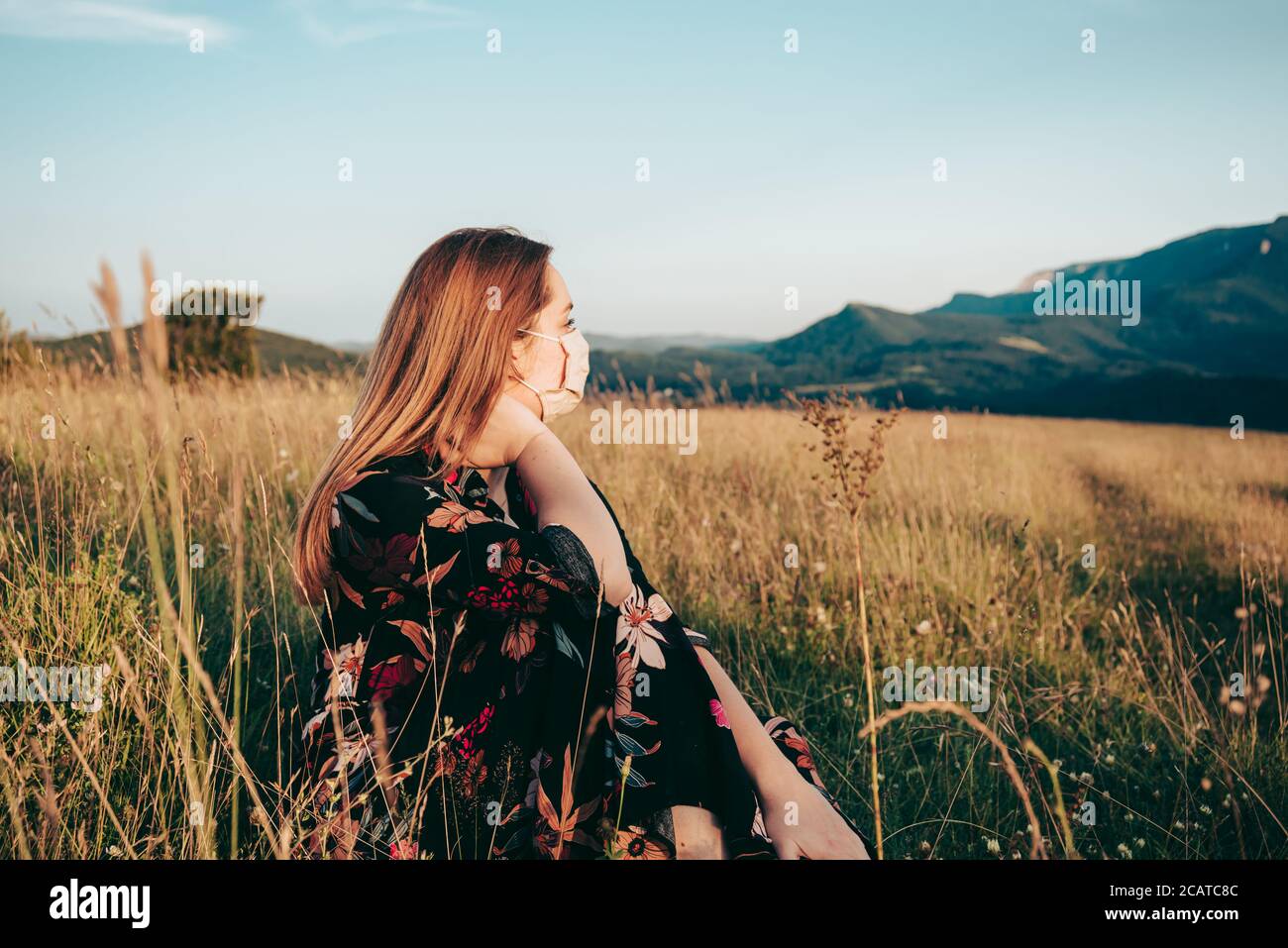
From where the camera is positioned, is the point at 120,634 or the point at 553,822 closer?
the point at 553,822

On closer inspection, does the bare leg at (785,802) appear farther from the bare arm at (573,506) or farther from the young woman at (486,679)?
the bare arm at (573,506)

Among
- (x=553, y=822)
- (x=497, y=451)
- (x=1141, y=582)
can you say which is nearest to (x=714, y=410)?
(x=1141, y=582)

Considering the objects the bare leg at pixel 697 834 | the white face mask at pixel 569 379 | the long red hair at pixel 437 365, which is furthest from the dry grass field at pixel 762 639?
the white face mask at pixel 569 379

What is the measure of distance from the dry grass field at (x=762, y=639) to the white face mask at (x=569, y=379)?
33.7 inches

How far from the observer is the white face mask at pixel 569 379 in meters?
2.17

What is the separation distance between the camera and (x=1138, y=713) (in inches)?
114

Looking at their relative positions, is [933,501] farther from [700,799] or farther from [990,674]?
[700,799]

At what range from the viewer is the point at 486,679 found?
5.54 ft

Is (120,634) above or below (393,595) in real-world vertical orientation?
below
